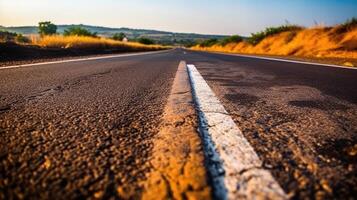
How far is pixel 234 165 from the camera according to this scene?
33.5 inches

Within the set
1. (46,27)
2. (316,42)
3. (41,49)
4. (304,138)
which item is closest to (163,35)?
(46,27)

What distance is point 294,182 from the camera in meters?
0.77

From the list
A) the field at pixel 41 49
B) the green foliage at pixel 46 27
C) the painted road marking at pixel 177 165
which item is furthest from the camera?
the green foliage at pixel 46 27

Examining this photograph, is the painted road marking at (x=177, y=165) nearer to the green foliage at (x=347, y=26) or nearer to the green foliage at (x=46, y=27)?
the green foliage at (x=347, y=26)

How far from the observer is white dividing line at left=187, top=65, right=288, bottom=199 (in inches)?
A: 27.6

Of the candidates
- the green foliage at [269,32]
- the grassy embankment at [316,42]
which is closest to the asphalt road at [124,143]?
the grassy embankment at [316,42]

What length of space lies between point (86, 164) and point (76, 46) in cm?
1602

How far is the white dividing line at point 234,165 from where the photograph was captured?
702mm

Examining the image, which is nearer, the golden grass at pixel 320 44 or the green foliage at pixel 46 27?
the golden grass at pixel 320 44

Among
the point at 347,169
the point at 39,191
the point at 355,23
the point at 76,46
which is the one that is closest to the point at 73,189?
the point at 39,191

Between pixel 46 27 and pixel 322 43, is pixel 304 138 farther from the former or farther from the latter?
pixel 46 27

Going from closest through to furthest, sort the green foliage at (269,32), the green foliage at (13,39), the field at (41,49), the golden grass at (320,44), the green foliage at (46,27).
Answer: the field at (41,49) → the green foliage at (13,39) → the golden grass at (320,44) → the green foliage at (269,32) → the green foliage at (46,27)

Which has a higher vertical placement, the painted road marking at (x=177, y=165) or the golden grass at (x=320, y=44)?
the golden grass at (x=320, y=44)

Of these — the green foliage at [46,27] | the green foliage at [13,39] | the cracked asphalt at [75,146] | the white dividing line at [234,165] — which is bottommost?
the cracked asphalt at [75,146]
